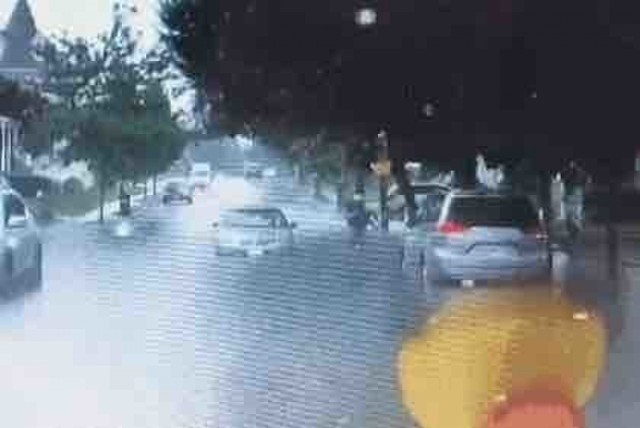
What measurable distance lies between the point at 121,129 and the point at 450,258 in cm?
64

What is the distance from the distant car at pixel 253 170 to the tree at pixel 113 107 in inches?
4.9

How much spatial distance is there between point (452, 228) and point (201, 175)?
0.47 m

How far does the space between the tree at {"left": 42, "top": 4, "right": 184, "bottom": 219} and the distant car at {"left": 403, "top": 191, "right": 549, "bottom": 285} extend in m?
0.49

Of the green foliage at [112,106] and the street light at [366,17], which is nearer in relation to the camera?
the green foliage at [112,106]

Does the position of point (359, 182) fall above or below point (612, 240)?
above

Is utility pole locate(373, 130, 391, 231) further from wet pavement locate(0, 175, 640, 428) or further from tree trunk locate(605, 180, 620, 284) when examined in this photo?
tree trunk locate(605, 180, 620, 284)

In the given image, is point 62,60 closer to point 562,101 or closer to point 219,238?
point 219,238

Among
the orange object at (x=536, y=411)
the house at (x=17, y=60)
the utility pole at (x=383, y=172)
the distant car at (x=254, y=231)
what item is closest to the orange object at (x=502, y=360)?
the orange object at (x=536, y=411)

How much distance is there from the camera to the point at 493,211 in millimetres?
2484

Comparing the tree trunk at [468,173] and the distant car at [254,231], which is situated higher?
the tree trunk at [468,173]

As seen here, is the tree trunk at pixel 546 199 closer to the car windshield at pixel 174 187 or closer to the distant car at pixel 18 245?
the car windshield at pixel 174 187

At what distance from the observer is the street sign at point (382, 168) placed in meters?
2.54

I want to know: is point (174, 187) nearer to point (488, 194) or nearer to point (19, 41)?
point (19, 41)

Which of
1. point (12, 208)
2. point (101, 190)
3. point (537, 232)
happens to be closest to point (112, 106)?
point (101, 190)
